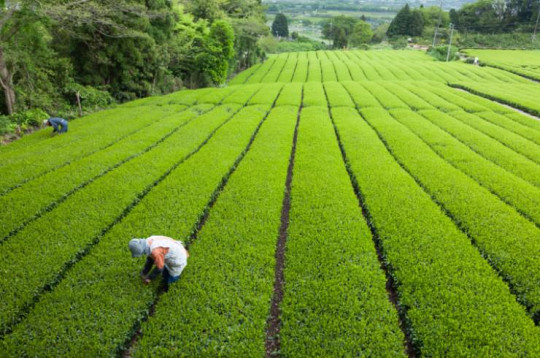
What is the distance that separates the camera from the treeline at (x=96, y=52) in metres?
18.3

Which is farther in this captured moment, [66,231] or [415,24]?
[415,24]

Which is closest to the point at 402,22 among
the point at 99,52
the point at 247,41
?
the point at 247,41

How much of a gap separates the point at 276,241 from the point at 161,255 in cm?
341

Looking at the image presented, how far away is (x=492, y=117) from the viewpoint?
21.6 meters

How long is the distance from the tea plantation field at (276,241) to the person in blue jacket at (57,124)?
572 millimetres

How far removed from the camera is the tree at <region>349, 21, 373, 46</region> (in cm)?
10556

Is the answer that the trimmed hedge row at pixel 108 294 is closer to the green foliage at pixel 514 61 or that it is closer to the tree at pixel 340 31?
the green foliage at pixel 514 61

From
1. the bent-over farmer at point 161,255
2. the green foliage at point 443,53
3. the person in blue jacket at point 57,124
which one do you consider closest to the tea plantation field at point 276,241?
the bent-over farmer at point 161,255

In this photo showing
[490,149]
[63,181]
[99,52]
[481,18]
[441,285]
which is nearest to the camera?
[441,285]

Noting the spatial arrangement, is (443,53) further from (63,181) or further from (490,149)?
(63,181)

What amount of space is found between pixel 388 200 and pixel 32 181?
13.1 metres

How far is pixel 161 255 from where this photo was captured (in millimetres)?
6477

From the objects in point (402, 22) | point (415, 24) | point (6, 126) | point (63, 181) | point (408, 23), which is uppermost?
point (402, 22)

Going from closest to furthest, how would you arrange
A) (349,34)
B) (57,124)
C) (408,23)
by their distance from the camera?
(57,124), (408,23), (349,34)
